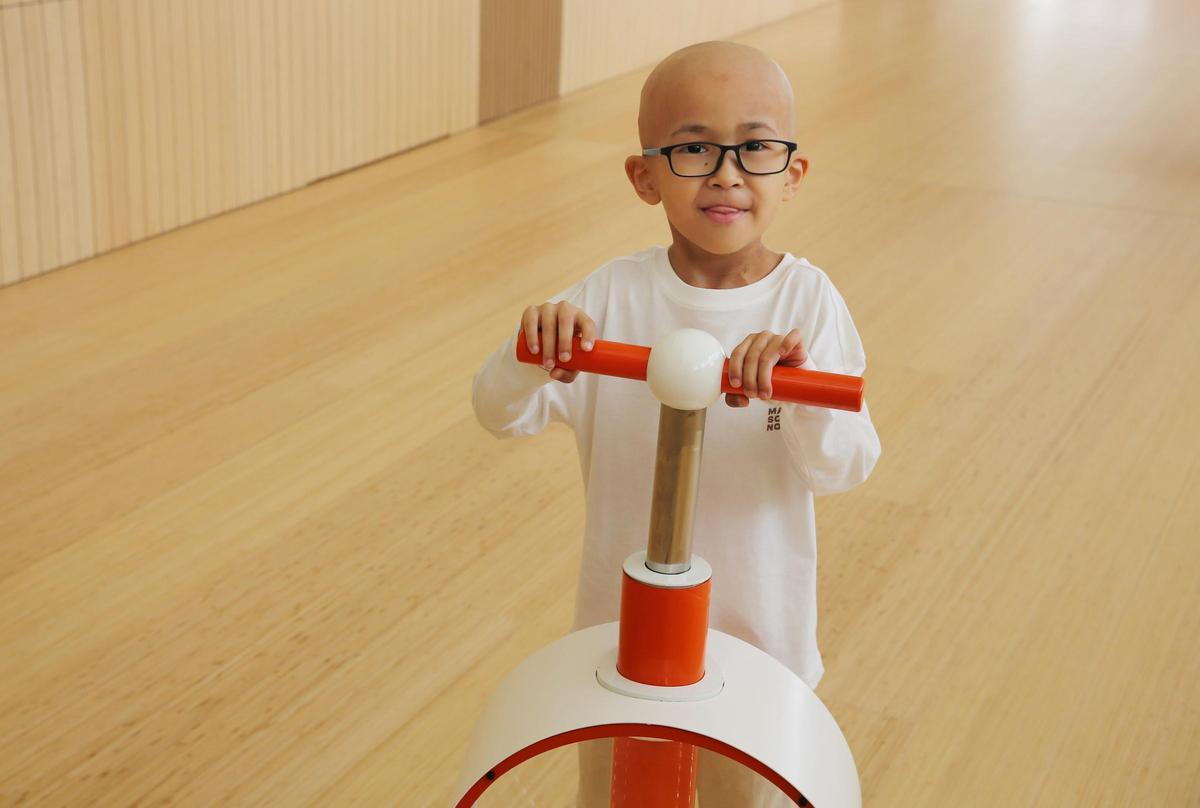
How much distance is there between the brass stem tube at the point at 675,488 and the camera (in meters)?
0.70

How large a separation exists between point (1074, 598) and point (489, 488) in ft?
2.53

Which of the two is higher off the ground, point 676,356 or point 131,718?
point 676,356

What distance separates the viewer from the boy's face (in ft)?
2.68

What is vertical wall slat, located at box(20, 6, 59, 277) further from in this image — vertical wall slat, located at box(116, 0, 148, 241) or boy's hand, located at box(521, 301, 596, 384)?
boy's hand, located at box(521, 301, 596, 384)

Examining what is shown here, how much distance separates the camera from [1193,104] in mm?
4613

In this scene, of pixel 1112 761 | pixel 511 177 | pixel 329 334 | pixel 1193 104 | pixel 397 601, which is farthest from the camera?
pixel 1193 104

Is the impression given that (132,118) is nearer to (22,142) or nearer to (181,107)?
(181,107)

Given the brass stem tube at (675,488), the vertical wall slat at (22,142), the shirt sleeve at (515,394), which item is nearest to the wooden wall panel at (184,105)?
Result: the vertical wall slat at (22,142)

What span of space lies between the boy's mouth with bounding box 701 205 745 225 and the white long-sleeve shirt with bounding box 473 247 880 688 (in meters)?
0.07

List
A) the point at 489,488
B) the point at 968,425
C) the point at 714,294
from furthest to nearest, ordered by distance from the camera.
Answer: the point at 968,425
the point at 489,488
the point at 714,294

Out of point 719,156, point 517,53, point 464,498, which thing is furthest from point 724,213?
point 517,53

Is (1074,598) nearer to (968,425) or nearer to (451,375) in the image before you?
(968,425)

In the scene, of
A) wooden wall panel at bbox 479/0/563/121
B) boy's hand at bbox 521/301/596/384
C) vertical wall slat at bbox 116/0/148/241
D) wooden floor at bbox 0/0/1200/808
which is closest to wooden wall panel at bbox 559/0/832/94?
wooden wall panel at bbox 479/0/563/121

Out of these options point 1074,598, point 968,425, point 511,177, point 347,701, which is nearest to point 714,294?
point 347,701
